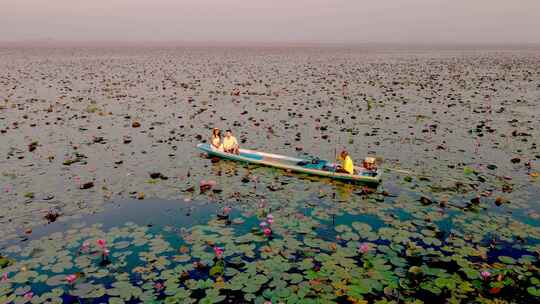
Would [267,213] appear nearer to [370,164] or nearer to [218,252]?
[218,252]

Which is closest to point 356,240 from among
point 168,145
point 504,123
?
point 168,145

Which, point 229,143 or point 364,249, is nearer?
point 364,249

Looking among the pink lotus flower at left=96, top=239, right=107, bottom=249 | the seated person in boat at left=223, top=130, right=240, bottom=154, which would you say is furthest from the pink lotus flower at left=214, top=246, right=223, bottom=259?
the seated person in boat at left=223, top=130, right=240, bottom=154

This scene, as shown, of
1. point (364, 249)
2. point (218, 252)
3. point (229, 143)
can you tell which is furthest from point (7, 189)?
point (364, 249)

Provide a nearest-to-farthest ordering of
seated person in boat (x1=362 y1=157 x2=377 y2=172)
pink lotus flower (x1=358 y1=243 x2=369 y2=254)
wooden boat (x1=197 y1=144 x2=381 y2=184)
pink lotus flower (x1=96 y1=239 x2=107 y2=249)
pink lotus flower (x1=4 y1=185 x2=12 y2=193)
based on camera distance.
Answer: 1. pink lotus flower (x1=96 y1=239 x2=107 y2=249)
2. pink lotus flower (x1=358 y1=243 x2=369 y2=254)
3. pink lotus flower (x1=4 y1=185 x2=12 y2=193)
4. wooden boat (x1=197 y1=144 x2=381 y2=184)
5. seated person in boat (x1=362 y1=157 x2=377 y2=172)

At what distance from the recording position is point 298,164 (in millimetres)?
16969

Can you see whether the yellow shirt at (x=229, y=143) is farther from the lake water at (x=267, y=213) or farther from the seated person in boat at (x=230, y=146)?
the lake water at (x=267, y=213)

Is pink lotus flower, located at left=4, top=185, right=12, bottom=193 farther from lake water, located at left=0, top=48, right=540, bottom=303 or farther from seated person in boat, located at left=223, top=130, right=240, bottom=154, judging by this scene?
seated person in boat, located at left=223, top=130, right=240, bottom=154

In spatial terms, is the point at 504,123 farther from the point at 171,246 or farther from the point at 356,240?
the point at 171,246

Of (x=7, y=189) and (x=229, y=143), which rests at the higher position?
(x=229, y=143)

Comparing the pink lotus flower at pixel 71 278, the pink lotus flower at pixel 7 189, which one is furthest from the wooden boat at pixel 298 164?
the pink lotus flower at pixel 71 278

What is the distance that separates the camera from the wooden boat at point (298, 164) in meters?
15.0

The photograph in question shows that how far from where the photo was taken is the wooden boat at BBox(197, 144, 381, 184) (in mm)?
14970

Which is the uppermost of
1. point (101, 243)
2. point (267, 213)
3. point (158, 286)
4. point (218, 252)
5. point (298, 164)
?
point (298, 164)
